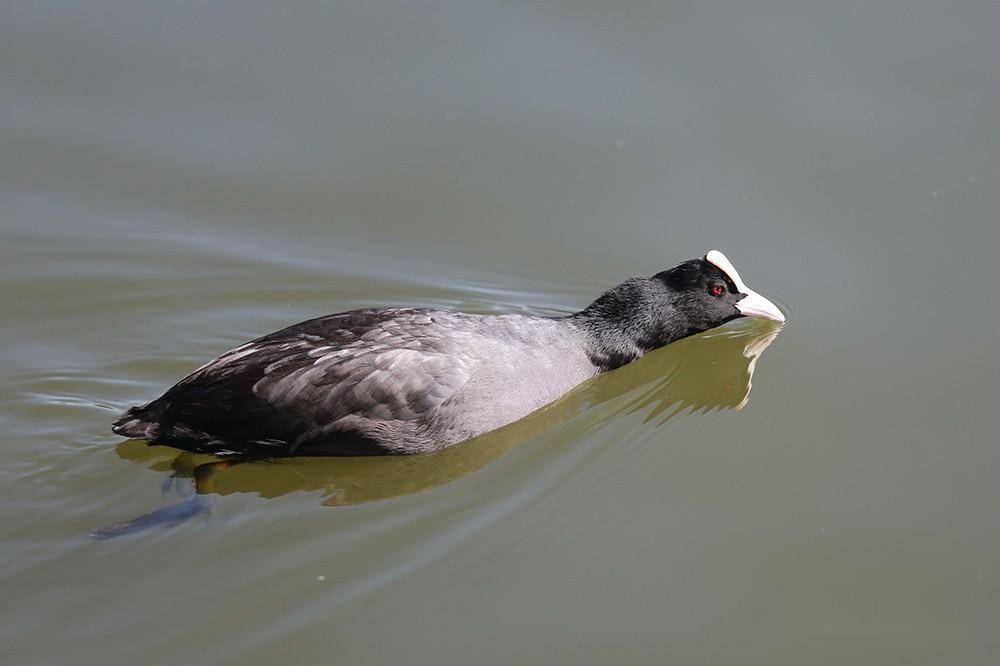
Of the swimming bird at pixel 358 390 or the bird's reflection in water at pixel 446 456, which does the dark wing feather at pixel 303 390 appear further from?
the bird's reflection in water at pixel 446 456

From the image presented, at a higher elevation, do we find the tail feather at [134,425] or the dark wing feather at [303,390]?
the dark wing feather at [303,390]

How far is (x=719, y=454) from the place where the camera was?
20.6ft

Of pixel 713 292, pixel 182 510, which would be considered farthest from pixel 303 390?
pixel 713 292

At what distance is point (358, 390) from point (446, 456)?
1.77 feet

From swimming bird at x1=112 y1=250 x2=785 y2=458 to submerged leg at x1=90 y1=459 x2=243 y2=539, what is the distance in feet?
0.36

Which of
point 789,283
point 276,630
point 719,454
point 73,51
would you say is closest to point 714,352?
point 789,283

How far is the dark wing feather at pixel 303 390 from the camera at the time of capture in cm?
601

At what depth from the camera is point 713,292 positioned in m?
7.16

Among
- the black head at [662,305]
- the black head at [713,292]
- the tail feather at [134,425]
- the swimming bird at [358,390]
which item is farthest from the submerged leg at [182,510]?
the black head at [713,292]

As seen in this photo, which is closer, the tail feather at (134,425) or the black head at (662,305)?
the tail feather at (134,425)

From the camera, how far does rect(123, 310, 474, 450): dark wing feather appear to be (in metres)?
6.01

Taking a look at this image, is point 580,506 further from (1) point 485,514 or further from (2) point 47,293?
(2) point 47,293

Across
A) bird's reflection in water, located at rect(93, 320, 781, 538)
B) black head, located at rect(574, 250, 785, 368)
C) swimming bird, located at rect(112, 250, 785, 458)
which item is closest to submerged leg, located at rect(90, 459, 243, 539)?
bird's reflection in water, located at rect(93, 320, 781, 538)

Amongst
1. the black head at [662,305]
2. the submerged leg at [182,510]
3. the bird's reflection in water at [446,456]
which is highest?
the black head at [662,305]
